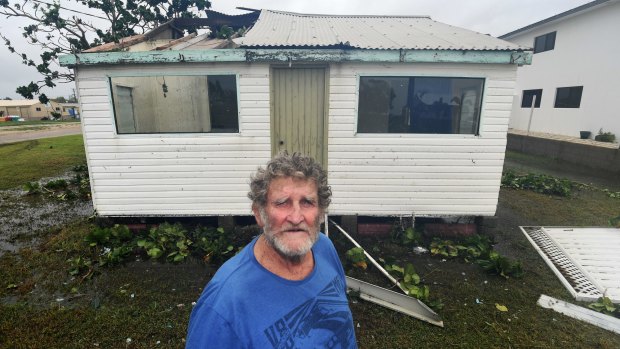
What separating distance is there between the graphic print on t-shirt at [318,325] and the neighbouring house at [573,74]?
17.7 metres

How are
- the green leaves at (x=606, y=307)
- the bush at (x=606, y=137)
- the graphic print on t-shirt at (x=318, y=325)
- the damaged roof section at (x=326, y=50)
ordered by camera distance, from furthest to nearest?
the bush at (x=606, y=137) < the damaged roof section at (x=326, y=50) < the green leaves at (x=606, y=307) < the graphic print on t-shirt at (x=318, y=325)

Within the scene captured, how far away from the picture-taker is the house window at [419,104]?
5492 millimetres

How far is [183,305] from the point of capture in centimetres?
411

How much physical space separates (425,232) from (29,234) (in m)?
7.88

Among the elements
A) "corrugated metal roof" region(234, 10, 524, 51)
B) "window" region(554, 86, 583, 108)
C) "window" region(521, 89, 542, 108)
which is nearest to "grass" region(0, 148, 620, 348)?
"corrugated metal roof" region(234, 10, 524, 51)

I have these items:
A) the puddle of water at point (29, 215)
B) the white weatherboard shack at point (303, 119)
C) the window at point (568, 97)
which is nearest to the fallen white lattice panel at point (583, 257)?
the white weatherboard shack at point (303, 119)

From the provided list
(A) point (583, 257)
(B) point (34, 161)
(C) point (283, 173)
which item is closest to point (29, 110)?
(B) point (34, 161)

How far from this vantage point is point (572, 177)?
36.2 feet

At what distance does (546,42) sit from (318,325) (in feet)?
75.3

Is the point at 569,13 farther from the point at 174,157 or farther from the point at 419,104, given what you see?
the point at 174,157

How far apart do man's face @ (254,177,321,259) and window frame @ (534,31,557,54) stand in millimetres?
21946

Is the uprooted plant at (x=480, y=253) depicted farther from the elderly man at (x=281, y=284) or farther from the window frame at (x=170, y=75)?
the window frame at (x=170, y=75)

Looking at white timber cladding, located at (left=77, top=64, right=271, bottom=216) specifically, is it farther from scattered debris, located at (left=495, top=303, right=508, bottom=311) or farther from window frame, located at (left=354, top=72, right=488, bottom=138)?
scattered debris, located at (left=495, top=303, right=508, bottom=311)

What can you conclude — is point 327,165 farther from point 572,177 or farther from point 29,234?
point 572,177
